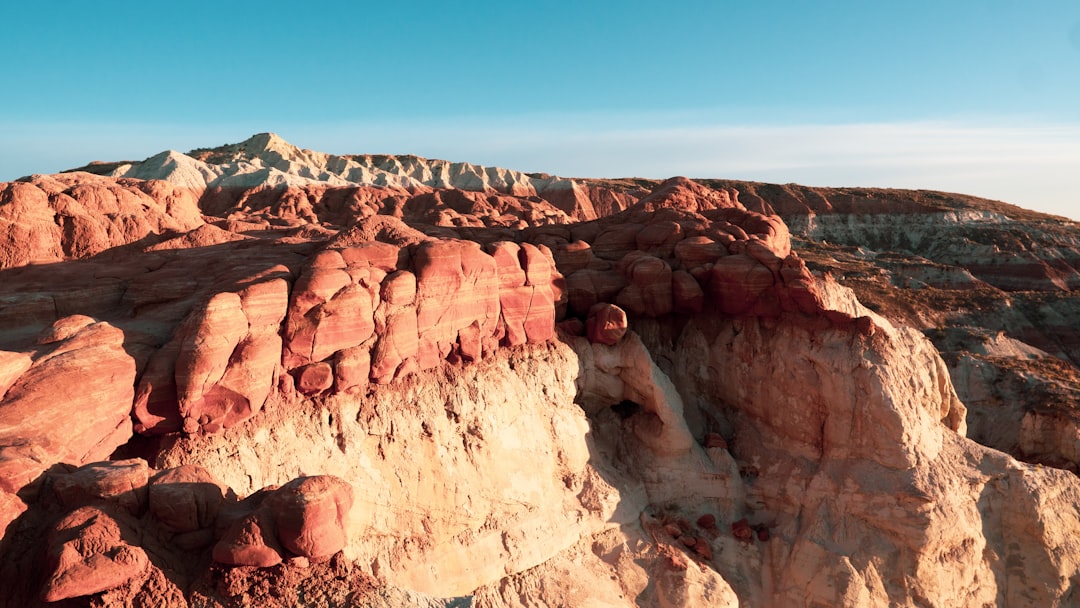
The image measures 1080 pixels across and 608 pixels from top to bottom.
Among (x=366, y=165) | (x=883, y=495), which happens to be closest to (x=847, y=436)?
(x=883, y=495)

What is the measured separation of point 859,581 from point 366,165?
86.4 metres

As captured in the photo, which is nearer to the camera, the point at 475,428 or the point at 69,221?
the point at 475,428

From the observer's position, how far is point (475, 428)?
15.7 metres

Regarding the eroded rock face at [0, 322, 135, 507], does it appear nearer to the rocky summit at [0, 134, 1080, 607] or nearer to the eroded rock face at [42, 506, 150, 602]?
the rocky summit at [0, 134, 1080, 607]

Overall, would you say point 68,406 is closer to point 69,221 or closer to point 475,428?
point 475,428

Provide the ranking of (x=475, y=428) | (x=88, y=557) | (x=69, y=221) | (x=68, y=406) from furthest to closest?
(x=69, y=221) < (x=475, y=428) < (x=68, y=406) < (x=88, y=557)

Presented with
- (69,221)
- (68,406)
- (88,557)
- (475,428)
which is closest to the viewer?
(88,557)

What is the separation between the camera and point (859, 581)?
54.8ft

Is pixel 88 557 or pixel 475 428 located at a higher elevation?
pixel 88 557

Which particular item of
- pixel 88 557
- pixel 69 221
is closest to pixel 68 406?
pixel 88 557

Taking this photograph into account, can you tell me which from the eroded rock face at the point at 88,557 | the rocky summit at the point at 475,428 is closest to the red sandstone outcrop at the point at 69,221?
the rocky summit at the point at 475,428

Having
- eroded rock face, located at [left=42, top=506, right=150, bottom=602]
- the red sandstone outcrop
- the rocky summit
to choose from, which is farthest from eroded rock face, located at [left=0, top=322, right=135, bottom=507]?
the red sandstone outcrop

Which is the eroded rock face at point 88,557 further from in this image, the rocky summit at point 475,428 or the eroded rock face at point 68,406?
the eroded rock face at point 68,406

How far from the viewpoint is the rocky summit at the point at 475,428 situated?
9023 mm
